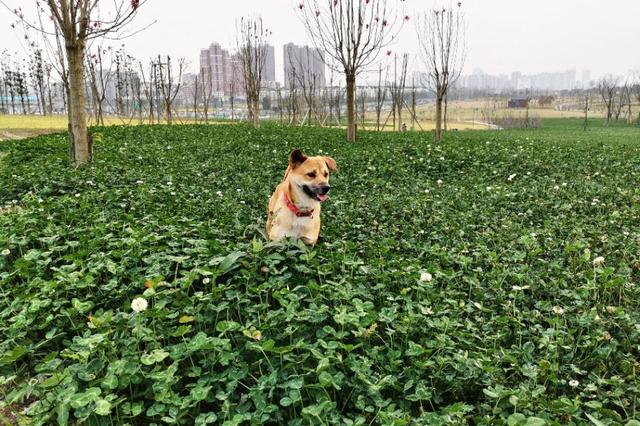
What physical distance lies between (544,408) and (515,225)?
3.26 meters

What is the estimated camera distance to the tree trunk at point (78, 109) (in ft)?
26.4

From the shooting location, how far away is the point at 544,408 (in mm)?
2186

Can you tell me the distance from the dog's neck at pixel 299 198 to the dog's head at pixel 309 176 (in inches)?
1.3

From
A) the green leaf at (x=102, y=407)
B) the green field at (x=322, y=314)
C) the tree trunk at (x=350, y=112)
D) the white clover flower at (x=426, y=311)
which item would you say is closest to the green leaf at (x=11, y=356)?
the green field at (x=322, y=314)

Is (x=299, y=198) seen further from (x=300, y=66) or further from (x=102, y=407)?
(x=300, y=66)

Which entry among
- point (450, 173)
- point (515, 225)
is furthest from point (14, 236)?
point (450, 173)

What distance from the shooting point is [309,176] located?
148 inches

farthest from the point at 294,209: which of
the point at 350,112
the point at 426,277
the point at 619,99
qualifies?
the point at 619,99

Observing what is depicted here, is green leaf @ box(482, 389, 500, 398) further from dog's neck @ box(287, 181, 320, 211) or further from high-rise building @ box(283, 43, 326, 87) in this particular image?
high-rise building @ box(283, 43, 326, 87)

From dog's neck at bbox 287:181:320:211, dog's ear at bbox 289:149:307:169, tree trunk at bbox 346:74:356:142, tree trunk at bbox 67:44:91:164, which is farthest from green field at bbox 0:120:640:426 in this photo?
tree trunk at bbox 346:74:356:142

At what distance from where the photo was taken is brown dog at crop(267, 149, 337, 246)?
12.3 ft

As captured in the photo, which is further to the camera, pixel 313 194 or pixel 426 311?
pixel 313 194

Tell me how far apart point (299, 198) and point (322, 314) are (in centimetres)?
131

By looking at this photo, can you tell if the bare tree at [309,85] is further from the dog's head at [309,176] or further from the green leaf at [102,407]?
the green leaf at [102,407]
